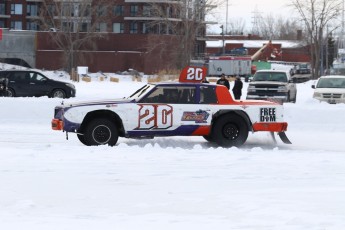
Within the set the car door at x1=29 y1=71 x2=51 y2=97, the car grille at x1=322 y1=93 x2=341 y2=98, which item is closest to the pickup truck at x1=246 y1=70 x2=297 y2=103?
the car grille at x1=322 y1=93 x2=341 y2=98

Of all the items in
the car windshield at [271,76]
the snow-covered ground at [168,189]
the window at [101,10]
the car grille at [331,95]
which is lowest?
the snow-covered ground at [168,189]

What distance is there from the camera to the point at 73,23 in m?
99.6

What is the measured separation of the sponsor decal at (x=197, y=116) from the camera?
18.0m

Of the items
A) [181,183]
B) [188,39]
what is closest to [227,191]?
[181,183]

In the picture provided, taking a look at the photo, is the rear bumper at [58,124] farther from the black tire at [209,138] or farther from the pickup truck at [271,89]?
the pickup truck at [271,89]

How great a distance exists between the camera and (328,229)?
8.81 metres

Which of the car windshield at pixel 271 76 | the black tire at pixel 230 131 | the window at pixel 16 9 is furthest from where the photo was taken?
the window at pixel 16 9

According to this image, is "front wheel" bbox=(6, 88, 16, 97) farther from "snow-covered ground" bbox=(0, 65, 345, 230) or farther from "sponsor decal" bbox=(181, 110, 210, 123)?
"sponsor decal" bbox=(181, 110, 210, 123)

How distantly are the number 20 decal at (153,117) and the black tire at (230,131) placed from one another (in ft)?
3.51

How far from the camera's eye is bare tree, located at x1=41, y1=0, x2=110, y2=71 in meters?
89.6

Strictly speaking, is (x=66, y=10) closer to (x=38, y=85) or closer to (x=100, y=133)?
(x=38, y=85)

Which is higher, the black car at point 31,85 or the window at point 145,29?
the window at point 145,29

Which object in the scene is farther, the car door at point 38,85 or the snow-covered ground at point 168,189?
the car door at point 38,85

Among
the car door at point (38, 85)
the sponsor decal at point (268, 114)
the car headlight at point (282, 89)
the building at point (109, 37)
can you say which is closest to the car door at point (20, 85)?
the car door at point (38, 85)
